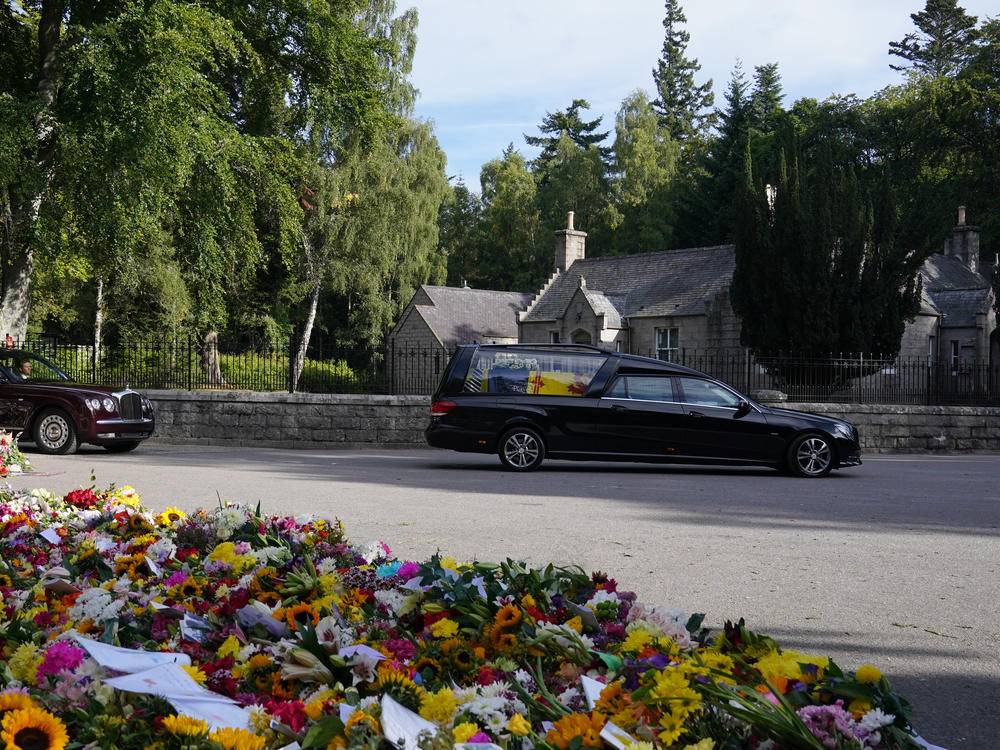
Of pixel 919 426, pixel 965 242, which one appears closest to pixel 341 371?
pixel 919 426

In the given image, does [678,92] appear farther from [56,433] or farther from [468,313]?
[56,433]

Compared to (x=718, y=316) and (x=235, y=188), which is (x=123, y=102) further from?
(x=718, y=316)

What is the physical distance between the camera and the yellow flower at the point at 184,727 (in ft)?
6.75

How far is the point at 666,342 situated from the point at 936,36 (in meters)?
36.2

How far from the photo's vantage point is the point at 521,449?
46.2 feet

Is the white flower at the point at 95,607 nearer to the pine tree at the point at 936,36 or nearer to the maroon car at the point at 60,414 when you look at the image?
the maroon car at the point at 60,414

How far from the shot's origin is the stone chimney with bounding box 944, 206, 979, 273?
4634 centimetres

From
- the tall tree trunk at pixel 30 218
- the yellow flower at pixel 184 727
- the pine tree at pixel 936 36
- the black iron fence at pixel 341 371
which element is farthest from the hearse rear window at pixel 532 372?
the pine tree at pixel 936 36

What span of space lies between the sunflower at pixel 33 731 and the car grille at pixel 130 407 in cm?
1530

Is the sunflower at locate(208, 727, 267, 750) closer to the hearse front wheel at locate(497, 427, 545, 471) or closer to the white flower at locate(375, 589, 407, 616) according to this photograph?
the white flower at locate(375, 589, 407, 616)

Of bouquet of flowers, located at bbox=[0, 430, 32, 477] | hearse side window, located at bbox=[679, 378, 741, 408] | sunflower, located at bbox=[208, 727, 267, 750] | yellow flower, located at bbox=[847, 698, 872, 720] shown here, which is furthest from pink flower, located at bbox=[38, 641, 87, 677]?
hearse side window, located at bbox=[679, 378, 741, 408]

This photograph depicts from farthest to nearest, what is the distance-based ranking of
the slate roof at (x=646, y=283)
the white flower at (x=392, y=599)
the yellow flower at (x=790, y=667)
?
the slate roof at (x=646, y=283) < the white flower at (x=392, y=599) < the yellow flower at (x=790, y=667)

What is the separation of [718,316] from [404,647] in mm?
37415

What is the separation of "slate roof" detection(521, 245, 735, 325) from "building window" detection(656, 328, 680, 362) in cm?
85
